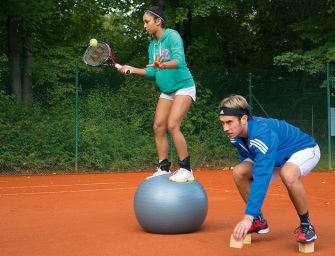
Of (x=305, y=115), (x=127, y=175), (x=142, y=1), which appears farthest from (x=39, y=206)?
(x=142, y=1)

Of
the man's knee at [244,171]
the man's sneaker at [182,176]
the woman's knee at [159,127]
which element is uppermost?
the woman's knee at [159,127]

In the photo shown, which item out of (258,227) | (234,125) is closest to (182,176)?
(258,227)

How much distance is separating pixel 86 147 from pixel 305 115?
694cm

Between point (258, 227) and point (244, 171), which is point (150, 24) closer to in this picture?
point (244, 171)

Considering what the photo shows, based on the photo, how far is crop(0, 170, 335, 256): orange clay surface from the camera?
4.66 metres

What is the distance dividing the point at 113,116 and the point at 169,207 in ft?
30.2

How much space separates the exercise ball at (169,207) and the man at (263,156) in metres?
0.63

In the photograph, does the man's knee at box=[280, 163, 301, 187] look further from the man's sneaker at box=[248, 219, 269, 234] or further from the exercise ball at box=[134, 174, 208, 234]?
the exercise ball at box=[134, 174, 208, 234]

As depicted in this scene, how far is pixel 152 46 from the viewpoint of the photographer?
20.9 ft

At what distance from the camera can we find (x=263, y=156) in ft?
13.5

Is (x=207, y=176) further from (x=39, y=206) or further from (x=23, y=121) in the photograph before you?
(x=39, y=206)

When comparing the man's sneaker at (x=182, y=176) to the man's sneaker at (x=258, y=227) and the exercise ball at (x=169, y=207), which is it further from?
the man's sneaker at (x=258, y=227)

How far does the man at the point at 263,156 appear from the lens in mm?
4012

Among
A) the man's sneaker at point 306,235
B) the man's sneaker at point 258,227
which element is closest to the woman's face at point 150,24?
the man's sneaker at point 258,227
